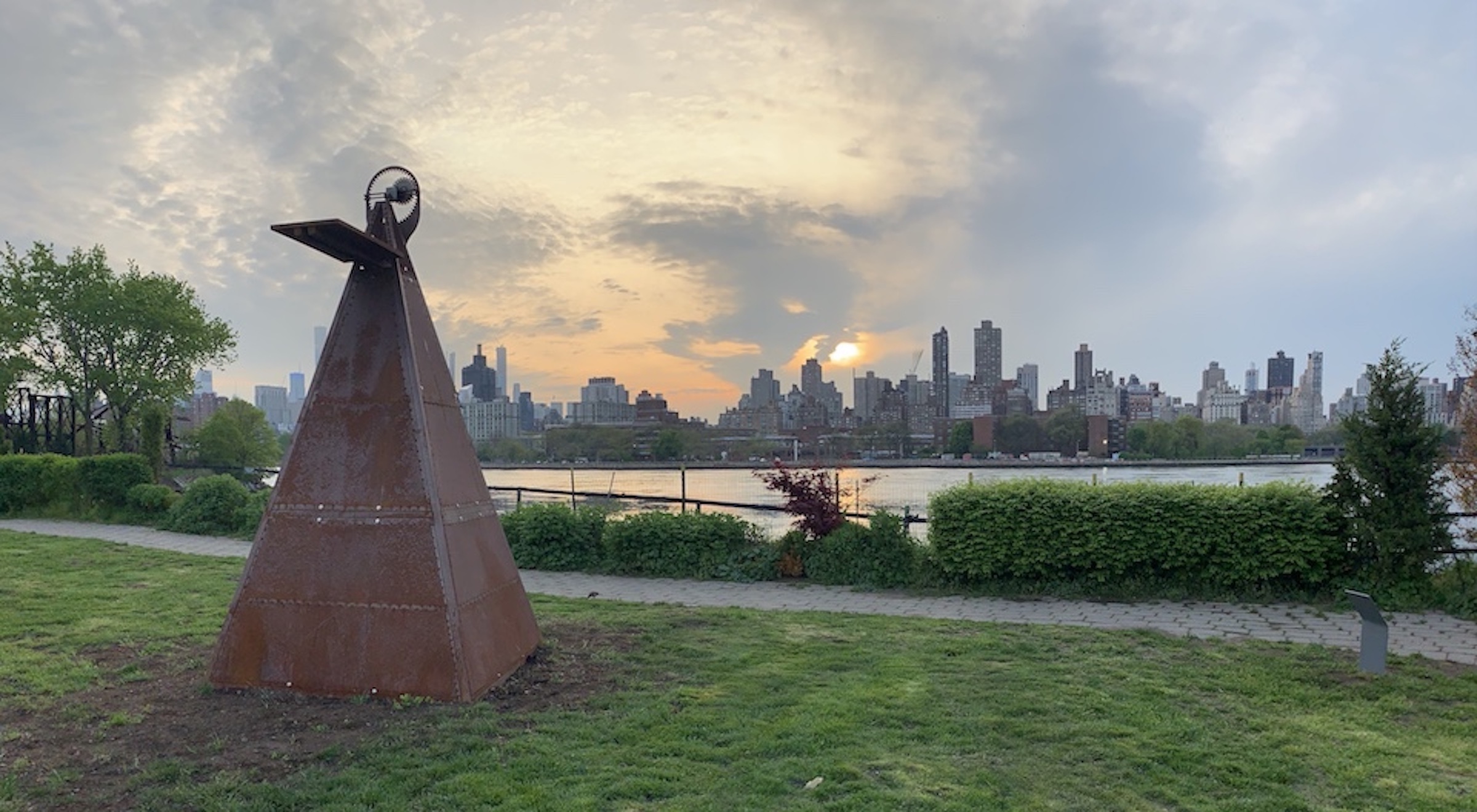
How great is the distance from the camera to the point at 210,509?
15484 millimetres

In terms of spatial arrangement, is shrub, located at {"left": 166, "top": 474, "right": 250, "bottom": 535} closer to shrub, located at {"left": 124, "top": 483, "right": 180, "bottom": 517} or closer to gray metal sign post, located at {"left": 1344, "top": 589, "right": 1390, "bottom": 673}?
shrub, located at {"left": 124, "top": 483, "right": 180, "bottom": 517}

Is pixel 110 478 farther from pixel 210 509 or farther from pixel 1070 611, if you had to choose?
pixel 1070 611

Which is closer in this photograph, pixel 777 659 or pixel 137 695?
pixel 137 695

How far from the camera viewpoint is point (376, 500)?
544 cm

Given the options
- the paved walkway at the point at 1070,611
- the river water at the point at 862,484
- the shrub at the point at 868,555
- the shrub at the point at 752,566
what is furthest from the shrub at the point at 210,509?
the shrub at the point at 868,555

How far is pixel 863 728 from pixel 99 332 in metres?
44.1

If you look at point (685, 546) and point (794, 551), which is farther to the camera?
point (685, 546)

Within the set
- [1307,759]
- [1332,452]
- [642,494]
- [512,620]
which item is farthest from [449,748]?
[1332,452]

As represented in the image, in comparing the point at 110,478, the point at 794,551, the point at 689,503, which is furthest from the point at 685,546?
the point at 110,478

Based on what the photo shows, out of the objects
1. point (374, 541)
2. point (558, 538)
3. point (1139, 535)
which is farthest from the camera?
point (558, 538)

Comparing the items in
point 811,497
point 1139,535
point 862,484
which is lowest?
point 1139,535

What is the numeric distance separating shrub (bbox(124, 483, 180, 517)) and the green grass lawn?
1084cm

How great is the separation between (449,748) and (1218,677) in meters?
5.20

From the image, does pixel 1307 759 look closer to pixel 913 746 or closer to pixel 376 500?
pixel 913 746
